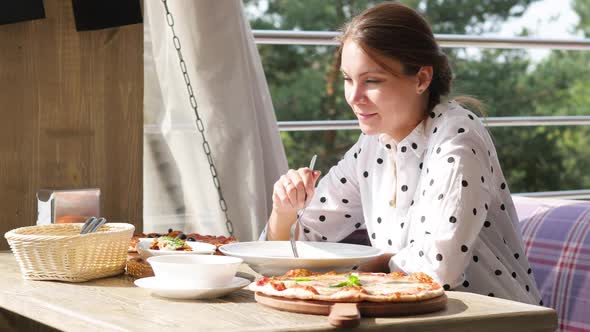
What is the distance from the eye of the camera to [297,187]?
173 cm

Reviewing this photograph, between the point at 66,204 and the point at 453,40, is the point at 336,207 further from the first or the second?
the point at 453,40

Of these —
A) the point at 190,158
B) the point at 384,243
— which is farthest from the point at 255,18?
the point at 384,243

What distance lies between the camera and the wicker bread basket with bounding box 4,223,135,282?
1.45m

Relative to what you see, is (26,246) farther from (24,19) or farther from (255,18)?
(255,18)

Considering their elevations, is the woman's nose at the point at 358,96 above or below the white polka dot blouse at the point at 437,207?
above

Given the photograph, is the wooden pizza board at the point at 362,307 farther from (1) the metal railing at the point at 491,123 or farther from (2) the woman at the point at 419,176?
(1) the metal railing at the point at 491,123

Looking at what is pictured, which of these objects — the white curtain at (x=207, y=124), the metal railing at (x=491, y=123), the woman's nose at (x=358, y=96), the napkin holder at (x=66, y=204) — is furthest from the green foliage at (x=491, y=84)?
the woman's nose at (x=358, y=96)

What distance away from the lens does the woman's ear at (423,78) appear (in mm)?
1848

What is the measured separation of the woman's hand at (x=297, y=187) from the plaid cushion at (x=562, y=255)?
1.90 ft

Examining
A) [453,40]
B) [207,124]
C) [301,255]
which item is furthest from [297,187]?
[453,40]

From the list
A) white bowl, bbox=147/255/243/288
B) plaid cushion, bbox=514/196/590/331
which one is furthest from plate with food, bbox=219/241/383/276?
plaid cushion, bbox=514/196/590/331

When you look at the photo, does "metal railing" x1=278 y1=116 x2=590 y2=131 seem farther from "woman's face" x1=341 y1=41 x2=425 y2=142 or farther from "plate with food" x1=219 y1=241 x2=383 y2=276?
"plate with food" x1=219 y1=241 x2=383 y2=276

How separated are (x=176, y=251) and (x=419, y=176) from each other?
56 cm

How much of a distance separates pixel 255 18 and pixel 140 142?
955cm
